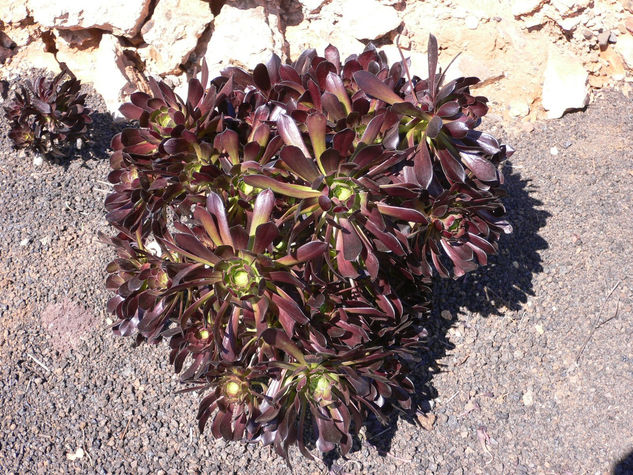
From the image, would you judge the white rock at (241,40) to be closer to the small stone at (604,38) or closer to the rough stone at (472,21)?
the rough stone at (472,21)

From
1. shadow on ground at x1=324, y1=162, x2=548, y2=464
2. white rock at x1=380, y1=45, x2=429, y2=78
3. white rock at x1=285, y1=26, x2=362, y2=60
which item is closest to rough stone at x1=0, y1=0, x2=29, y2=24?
white rock at x1=285, y1=26, x2=362, y2=60

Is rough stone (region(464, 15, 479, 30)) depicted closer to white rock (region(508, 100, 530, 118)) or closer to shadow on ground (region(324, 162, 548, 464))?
white rock (region(508, 100, 530, 118))

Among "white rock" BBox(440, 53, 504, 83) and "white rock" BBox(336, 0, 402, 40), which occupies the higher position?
"white rock" BBox(336, 0, 402, 40)

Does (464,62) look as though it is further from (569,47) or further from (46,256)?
(46,256)

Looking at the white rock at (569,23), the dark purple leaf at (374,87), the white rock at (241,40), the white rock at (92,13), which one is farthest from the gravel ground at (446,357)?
the dark purple leaf at (374,87)

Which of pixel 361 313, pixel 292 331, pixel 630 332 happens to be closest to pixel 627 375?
pixel 630 332

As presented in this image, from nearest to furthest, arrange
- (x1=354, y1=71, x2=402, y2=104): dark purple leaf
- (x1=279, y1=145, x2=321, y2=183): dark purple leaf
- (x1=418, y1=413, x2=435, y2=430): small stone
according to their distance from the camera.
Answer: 1. (x1=279, y1=145, x2=321, y2=183): dark purple leaf
2. (x1=354, y1=71, x2=402, y2=104): dark purple leaf
3. (x1=418, y1=413, x2=435, y2=430): small stone

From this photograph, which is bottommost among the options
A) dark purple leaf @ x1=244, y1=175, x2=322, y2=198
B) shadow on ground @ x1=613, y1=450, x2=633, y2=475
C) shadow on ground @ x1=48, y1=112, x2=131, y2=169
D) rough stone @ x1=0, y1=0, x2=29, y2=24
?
shadow on ground @ x1=613, y1=450, x2=633, y2=475
